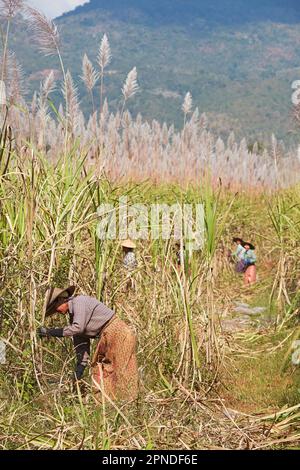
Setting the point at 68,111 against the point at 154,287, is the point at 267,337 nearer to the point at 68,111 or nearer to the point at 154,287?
the point at 154,287

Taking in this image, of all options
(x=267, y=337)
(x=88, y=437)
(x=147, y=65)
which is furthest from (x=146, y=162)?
(x=147, y=65)

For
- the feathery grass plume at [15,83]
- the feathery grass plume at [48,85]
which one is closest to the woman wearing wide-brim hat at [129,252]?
the feathery grass plume at [48,85]

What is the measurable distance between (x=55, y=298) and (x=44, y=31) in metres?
1.78

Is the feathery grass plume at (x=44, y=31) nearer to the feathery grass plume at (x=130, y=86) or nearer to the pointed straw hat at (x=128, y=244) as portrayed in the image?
the feathery grass plume at (x=130, y=86)

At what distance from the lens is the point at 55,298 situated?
4.29 meters

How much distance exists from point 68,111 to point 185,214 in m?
1.16

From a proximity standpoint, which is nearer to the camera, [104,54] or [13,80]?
[13,80]

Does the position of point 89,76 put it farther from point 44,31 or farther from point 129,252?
point 129,252

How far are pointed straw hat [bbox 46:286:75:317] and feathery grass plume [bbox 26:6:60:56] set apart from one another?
1.57m

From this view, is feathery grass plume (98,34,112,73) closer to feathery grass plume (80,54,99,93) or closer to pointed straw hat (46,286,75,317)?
feathery grass plume (80,54,99,93)

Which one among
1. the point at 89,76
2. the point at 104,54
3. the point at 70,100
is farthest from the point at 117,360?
the point at 104,54

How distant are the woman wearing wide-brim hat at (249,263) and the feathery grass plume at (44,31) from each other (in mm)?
4967

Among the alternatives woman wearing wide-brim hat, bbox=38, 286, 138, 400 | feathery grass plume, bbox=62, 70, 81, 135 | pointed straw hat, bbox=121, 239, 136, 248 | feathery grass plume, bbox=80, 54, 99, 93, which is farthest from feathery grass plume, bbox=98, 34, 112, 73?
woman wearing wide-brim hat, bbox=38, 286, 138, 400

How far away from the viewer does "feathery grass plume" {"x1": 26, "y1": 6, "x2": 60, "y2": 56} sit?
484 centimetres
